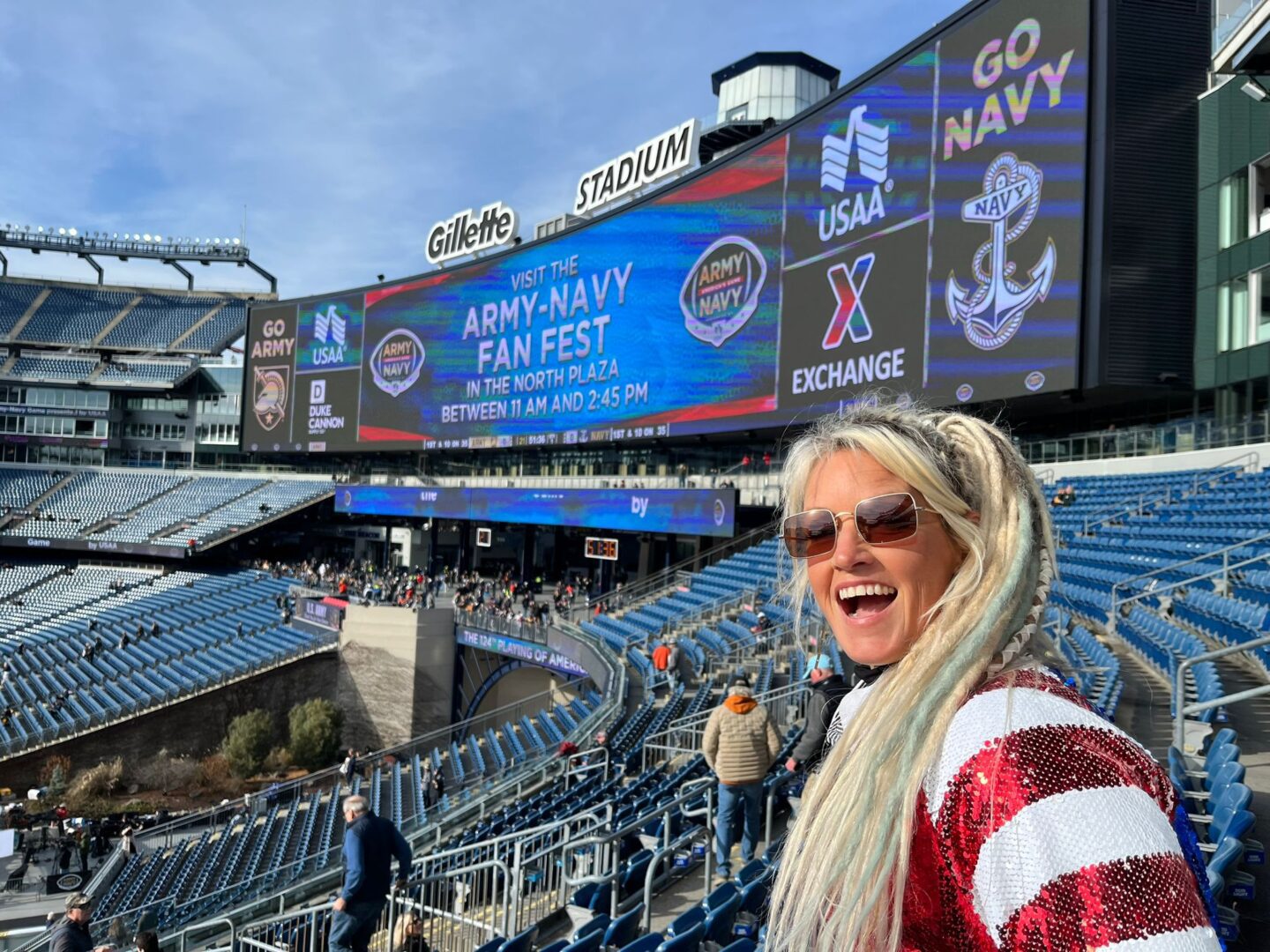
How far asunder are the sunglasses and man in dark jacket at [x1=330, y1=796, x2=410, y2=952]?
14.9ft

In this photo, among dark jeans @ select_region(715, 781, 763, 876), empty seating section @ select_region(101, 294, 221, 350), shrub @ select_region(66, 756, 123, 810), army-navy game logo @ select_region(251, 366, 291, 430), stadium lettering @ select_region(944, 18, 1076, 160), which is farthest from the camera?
empty seating section @ select_region(101, 294, 221, 350)

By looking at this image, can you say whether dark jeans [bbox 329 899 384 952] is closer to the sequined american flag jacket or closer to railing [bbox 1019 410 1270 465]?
the sequined american flag jacket

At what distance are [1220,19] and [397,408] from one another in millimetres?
33649

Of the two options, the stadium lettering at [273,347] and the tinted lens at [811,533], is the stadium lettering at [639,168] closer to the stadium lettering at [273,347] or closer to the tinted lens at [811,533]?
the stadium lettering at [273,347]

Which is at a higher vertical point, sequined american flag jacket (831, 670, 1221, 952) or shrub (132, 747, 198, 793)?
sequined american flag jacket (831, 670, 1221, 952)

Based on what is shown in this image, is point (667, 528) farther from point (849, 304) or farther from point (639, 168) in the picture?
point (639, 168)

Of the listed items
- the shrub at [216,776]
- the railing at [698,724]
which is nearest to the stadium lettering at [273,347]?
the shrub at [216,776]

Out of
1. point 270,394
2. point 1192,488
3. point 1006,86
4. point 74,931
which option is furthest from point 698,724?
point 270,394

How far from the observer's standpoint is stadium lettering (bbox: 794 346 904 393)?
71.5ft

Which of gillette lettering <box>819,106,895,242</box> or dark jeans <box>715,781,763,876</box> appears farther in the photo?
gillette lettering <box>819,106,895,242</box>

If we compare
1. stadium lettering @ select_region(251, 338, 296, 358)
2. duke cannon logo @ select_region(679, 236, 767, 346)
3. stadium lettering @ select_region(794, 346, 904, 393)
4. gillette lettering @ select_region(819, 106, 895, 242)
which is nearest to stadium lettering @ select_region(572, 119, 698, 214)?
duke cannon logo @ select_region(679, 236, 767, 346)

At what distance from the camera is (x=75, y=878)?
17016mm

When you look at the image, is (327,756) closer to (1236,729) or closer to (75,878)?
(75,878)

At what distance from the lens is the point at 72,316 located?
5678 cm
